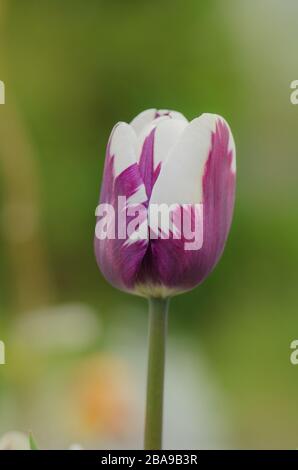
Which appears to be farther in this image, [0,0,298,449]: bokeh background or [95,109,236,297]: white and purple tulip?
[0,0,298,449]: bokeh background

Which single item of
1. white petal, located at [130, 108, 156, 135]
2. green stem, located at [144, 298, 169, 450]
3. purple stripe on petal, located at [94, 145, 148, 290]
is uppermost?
white petal, located at [130, 108, 156, 135]

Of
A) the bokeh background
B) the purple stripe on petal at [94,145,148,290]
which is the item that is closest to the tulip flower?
the purple stripe on petal at [94,145,148,290]

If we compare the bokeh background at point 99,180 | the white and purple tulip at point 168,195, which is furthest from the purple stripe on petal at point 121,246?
the bokeh background at point 99,180

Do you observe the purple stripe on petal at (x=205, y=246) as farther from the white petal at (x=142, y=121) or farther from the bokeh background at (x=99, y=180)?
the bokeh background at (x=99, y=180)

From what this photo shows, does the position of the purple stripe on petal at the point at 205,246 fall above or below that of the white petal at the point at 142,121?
below

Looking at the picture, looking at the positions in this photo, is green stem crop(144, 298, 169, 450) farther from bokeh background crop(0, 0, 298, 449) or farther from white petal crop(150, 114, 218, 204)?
bokeh background crop(0, 0, 298, 449)

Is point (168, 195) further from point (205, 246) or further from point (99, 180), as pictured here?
point (99, 180)

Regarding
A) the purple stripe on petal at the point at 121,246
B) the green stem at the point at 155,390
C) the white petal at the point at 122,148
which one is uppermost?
the white petal at the point at 122,148
